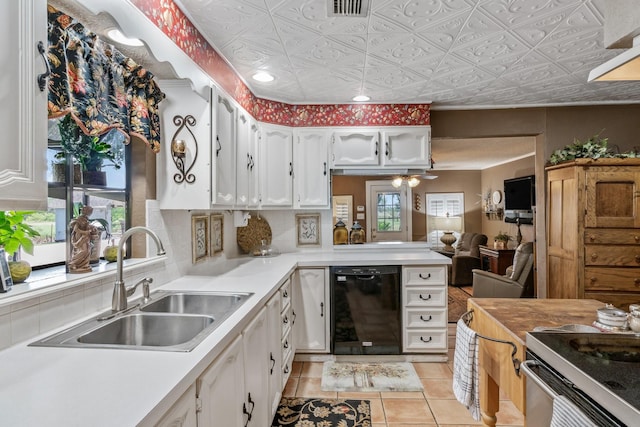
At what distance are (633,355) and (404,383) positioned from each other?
202cm

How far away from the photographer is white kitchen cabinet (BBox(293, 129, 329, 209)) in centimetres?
361

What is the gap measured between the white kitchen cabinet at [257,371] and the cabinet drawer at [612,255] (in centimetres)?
296

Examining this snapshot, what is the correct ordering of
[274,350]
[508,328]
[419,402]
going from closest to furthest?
[508,328] → [274,350] → [419,402]

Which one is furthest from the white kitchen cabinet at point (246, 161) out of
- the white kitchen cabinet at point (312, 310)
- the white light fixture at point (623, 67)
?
the white light fixture at point (623, 67)

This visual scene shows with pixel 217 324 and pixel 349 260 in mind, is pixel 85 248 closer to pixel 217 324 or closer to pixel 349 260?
pixel 217 324

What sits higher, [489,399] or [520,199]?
[520,199]

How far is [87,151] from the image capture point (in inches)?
66.2

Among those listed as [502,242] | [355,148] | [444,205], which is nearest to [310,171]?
[355,148]

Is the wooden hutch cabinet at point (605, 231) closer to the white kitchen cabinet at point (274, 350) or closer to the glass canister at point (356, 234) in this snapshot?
the glass canister at point (356, 234)

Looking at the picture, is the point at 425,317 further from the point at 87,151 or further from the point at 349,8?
the point at 87,151

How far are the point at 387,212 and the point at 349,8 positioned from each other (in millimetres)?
2199

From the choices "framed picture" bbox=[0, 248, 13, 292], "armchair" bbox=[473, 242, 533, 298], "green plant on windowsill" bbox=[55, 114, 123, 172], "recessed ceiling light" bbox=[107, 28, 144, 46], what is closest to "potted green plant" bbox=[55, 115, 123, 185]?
"green plant on windowsill" bbox=[55, 114, 123, 172]

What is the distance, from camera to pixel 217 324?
140cm

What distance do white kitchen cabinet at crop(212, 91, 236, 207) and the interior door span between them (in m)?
1.59
